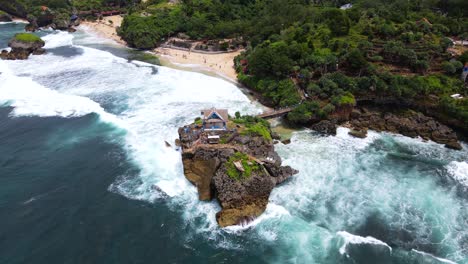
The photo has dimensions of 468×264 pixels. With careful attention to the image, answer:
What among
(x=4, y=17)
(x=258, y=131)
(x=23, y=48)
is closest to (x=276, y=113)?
(x=258, y=131)

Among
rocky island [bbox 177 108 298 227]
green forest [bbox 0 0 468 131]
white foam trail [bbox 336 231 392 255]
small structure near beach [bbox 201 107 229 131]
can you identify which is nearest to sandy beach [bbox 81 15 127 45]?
green forest [bbox 0 0 468 131]

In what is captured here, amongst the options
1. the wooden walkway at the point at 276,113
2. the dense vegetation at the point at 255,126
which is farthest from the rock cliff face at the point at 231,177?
the wooden walkway at the point at 276,113

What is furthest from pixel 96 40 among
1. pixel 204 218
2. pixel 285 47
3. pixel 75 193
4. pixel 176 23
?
pixel 204 218

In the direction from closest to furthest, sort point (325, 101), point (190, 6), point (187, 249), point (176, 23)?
point (187, 249)
point (325, 101)
point (176, 23)
point (190, 6)

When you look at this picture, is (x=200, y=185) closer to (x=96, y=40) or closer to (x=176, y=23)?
(x=176, y=23)

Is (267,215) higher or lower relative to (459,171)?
lower

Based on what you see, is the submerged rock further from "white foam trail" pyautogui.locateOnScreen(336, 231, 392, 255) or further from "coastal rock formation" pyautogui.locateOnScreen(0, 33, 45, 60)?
"coastal rock formation" pyautogui.locateOnScreen(0, 33, 45, 60)

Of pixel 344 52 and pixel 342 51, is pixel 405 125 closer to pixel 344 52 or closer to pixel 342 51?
pixel 344 52
